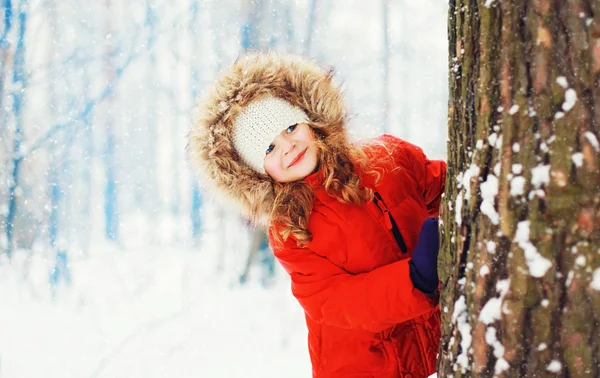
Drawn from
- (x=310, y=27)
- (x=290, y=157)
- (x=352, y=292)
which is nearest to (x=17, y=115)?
(x=310, y=27)

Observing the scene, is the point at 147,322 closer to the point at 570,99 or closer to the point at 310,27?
the point at 310,27

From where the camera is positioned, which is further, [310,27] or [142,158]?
[142,158]

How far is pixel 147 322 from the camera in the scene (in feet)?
20.9

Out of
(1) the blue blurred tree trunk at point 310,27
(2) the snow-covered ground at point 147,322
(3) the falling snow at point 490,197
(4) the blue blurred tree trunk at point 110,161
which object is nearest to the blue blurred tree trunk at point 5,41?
(4) the blue blurred tree trunk at point 110,161

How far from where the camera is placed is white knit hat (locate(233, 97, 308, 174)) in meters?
1.99

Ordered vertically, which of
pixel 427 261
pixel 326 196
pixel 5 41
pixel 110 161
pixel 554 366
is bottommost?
pixel 554 366

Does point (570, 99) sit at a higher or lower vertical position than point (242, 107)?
lower

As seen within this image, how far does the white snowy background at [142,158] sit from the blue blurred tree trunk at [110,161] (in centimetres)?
3

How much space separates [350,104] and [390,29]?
758 centimetres

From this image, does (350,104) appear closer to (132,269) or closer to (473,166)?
(473,166)

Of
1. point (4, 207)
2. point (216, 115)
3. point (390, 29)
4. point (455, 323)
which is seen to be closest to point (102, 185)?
point (4, 207)

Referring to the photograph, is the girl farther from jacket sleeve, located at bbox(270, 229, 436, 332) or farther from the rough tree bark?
the rough tree bark

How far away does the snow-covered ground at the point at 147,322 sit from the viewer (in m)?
5.11

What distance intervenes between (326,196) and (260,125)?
401 mm
